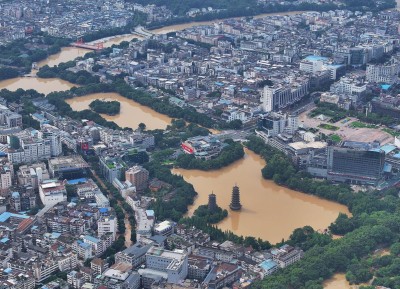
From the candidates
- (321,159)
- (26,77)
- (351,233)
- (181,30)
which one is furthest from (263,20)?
(351,233)

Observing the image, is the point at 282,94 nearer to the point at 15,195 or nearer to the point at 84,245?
the point at 15,195

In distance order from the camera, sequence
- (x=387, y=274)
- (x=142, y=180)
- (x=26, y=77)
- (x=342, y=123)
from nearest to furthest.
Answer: (x=387, y=274) < (x=142, y=180) < (x=342, y=123) < (x=26, y=77)

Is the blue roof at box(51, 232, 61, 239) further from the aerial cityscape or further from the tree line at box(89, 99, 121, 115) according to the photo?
the tree line at box(89, 99, 121, 115)

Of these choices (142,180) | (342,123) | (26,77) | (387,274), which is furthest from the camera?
(26,77)

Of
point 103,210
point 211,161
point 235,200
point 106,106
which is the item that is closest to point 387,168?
point 235,200

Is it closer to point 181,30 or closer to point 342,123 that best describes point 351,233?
point 342,123

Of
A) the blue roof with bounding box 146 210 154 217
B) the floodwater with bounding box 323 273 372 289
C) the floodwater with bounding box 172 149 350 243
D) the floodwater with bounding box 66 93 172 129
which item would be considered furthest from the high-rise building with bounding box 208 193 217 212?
the floodwater with bounding box 66 93 172 129
